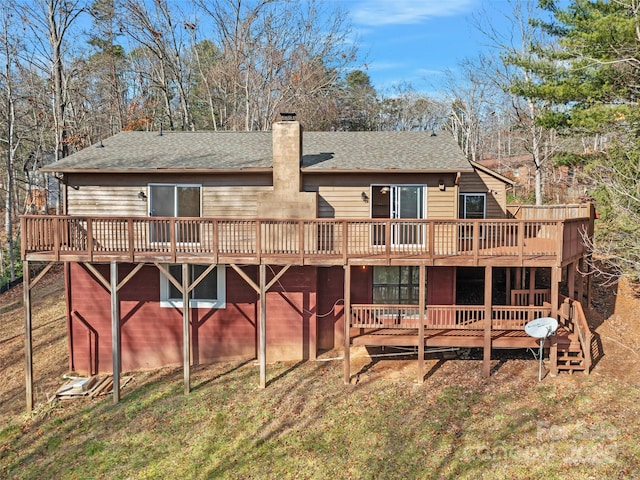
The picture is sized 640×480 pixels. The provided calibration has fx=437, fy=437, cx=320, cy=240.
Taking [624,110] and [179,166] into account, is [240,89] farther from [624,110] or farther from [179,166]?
[624,110]

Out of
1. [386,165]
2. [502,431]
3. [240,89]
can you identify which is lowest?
[502,431]

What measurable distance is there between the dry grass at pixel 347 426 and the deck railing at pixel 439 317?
1.12 m

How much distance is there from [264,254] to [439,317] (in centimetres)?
505

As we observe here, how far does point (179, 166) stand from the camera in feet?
40.1

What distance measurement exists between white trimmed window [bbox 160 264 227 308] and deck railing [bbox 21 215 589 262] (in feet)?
4.28

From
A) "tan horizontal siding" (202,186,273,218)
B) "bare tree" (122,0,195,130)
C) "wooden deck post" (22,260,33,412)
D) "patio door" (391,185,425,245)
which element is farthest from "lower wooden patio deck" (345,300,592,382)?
"bare tree" (122,0,195,130)

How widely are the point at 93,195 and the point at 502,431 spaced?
12.0 meters

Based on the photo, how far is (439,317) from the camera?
11859 millimetres

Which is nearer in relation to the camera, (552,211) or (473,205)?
(473,205)

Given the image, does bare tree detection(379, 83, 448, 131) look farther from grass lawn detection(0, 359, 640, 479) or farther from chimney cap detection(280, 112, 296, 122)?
grass lawn detection(0, 359, 640, 479)

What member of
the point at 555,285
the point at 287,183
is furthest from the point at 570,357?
the point at 287,183

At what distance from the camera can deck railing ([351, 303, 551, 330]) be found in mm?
10828

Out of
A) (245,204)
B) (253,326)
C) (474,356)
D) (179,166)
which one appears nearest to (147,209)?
(179,166)

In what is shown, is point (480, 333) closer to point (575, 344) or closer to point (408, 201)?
point (575, 344)
